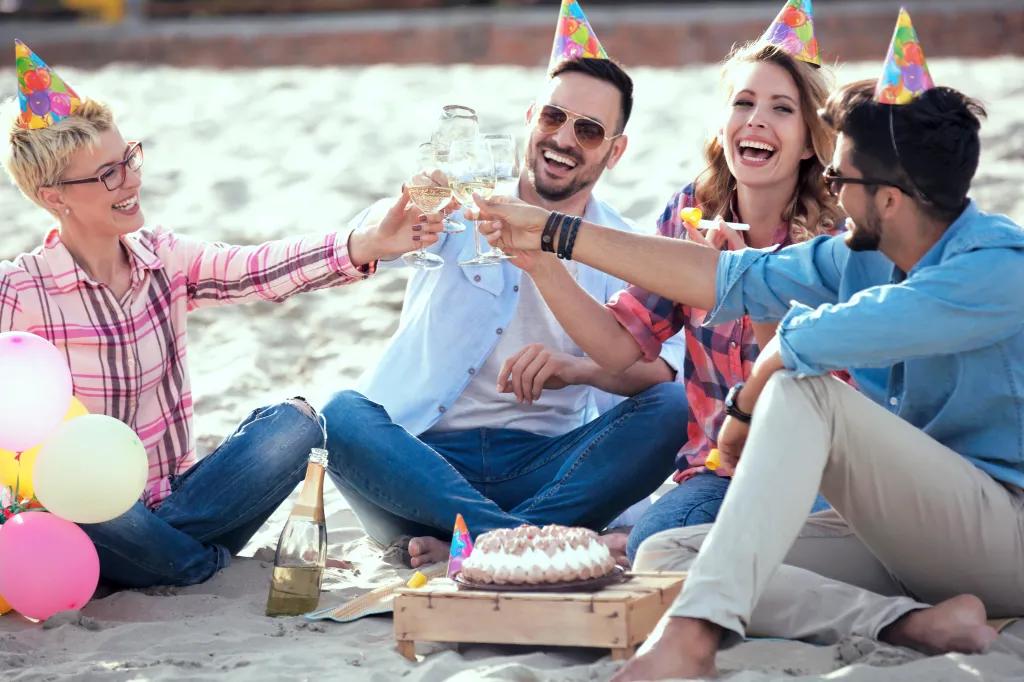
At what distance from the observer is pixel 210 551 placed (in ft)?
14.7

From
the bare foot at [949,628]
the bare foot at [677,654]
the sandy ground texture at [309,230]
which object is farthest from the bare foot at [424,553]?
the bare foot at [949,628]

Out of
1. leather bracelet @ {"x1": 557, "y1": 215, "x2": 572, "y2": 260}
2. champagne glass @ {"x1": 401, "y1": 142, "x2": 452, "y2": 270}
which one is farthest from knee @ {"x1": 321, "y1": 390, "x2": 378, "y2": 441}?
leather bracelet @ {"x1": 557, "y1": 215, "x2": 572, "y2": 260}

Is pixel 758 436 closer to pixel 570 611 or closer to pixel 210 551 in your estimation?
pixel 570 611

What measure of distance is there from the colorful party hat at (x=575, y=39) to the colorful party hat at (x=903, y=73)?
1794 millimetres

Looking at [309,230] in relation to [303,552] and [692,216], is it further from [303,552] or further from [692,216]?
[692,216]

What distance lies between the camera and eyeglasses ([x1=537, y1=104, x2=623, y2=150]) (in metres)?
4.87

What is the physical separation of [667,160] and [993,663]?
6498 mm

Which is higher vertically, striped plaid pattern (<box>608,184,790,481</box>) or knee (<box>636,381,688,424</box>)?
Result: striped plaid pattern (<box>608,184,790,481</box>)

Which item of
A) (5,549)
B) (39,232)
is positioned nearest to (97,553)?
(5,549)

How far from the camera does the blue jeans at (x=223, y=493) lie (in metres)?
4.36

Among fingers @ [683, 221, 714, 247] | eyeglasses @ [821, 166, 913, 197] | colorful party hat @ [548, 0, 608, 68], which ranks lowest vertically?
fingers @ [683, 221, 714, 247]

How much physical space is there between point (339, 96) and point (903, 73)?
8951mm

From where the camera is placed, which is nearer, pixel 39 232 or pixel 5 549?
pixel 5 549

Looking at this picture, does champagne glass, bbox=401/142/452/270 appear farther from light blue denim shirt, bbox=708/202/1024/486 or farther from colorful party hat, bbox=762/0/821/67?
colorful party hat, bbox=762/0/821/67
